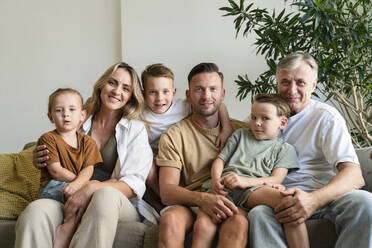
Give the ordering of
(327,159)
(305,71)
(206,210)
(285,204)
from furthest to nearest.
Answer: (305,71) < (327,159) < (206,210) < (285,204)

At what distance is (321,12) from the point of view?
8.05ft

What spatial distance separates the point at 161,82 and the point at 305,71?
80 cm

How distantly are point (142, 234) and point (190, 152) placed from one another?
1.71 feet

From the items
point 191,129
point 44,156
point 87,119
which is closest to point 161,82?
point 191,129

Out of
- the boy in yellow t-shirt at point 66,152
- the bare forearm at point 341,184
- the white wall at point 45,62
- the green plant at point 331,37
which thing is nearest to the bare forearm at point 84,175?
the boy in yellow t-shirt at point 66,152

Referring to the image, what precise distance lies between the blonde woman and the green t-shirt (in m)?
0.46

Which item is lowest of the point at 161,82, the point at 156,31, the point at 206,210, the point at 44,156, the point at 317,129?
the point at 206,210

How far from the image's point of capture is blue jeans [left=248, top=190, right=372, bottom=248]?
160 cm

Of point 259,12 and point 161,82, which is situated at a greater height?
point 259,12

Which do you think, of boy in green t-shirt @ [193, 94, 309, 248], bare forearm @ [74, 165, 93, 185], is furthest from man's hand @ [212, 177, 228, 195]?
bare forearm @ [74, 165, 93, 185]

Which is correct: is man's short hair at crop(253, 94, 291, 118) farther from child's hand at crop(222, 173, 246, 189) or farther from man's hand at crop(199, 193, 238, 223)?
man's hand at crop(199, 193, 238, 223)

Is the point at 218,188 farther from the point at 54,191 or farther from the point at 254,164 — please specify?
the point at 54,191

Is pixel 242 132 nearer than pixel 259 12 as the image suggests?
Yes

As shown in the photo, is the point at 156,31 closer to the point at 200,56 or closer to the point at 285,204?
the point at 200,56
